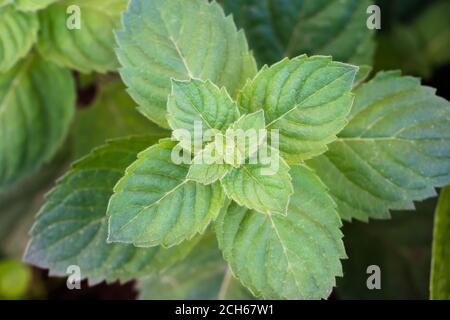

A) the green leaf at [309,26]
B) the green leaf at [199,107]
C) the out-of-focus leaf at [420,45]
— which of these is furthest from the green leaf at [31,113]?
the out-of-focus leaf at [420,45]

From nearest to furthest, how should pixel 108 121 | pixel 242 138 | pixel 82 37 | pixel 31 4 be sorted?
pixel 242 138
pixel 31 4
pixel 82 37
pixel 108 121

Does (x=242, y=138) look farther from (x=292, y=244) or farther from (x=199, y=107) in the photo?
(x=292, y=244)

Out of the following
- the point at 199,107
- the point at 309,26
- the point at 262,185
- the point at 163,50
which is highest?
the point at 309,26

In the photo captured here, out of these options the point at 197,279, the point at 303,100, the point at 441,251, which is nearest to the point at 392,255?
the point at 441,251

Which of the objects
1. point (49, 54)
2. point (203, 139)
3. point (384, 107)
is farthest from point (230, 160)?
point (49, 54)

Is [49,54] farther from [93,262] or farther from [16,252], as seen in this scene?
[16,252]

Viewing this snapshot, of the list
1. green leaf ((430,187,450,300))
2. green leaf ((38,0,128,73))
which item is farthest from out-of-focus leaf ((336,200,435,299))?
green leaf ((38,0,128,73))
